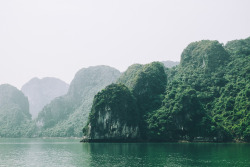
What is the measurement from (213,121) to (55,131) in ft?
375

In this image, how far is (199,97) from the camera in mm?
92375

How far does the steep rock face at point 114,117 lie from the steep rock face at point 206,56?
3365cm

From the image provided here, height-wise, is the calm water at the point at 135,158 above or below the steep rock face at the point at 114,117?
below

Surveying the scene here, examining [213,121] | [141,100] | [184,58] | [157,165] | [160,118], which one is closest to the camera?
[157,165]

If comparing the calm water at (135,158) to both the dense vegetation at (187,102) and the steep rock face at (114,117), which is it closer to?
the dense vegetation at (187,102)

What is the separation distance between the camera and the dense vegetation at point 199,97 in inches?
3041

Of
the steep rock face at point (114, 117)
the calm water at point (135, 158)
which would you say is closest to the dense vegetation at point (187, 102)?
the steep rock face at point (114, 117)

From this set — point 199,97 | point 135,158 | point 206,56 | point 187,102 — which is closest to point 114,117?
point 187,102

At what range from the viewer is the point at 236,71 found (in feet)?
302

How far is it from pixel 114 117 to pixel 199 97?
29.8m

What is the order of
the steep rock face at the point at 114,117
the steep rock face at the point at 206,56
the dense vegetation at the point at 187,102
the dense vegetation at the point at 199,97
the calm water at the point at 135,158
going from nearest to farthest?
the calm water at the point at 135,158, the dense vegetation at the point at 199,97, the dense vegetation at the point at 187,102, the steep rock face at the point at 114,117, the steep rock face at the point at 206,56

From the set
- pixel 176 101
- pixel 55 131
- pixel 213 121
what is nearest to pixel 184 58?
pixel 176 101

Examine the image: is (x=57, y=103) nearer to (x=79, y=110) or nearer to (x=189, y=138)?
(x=79, y=110)

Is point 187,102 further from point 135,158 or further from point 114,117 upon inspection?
point 135,158
